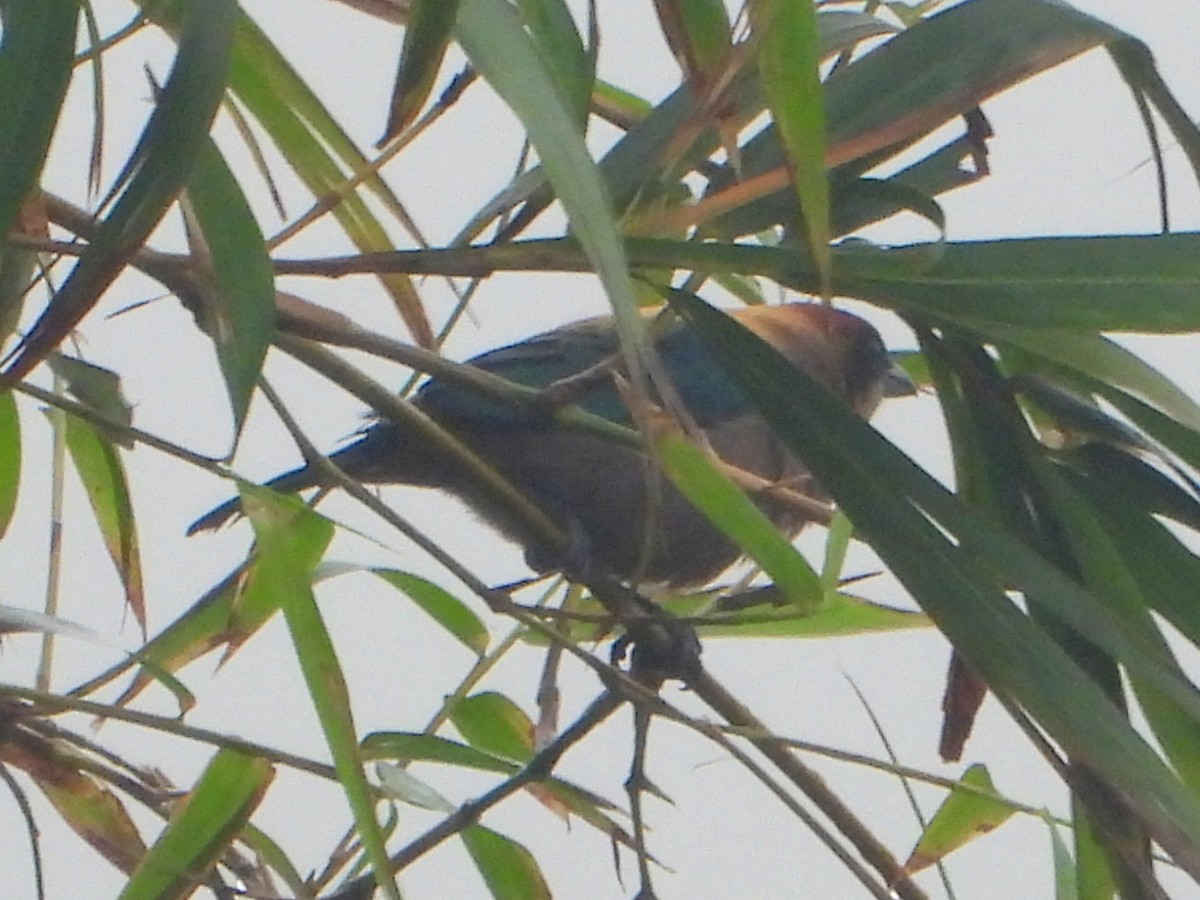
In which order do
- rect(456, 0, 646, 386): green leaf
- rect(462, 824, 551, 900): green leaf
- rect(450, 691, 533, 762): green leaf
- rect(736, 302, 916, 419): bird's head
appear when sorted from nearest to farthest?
rect(456, 0, 646, 386): green leaf
rect(462, 824, 551, 900): green leaf
rect(450, 691, 533, 762): green leaf
rect(736, 302, 916, 419): bird's head

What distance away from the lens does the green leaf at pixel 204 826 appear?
56.7 inches

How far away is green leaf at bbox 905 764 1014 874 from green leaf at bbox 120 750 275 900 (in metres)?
0.59

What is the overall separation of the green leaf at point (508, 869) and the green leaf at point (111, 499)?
1.26 ft

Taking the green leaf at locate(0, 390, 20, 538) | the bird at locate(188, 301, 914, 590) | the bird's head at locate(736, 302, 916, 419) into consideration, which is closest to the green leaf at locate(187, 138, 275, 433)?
the green leaf at locate(0, 390, 20, 538)

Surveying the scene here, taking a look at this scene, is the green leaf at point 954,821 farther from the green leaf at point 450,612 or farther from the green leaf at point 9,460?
the green leaf at point 9,460

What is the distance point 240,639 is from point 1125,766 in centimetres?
86

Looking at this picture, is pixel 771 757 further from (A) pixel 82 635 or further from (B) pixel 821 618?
(A) pixel 82 635

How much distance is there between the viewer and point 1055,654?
47.9 inches

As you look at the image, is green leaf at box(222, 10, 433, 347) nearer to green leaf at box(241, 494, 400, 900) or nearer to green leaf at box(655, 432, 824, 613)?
green leaf at box(241, 494, 400, 900)

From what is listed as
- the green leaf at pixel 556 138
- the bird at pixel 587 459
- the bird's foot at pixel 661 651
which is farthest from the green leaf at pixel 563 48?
the bird at pixel 587 459

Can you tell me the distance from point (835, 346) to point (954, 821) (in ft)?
5.38

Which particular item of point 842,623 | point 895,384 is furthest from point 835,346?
point 842,623

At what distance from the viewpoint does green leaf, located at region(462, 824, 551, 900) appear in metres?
1.67

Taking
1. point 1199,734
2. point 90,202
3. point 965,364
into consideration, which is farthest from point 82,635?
point 1199,734
